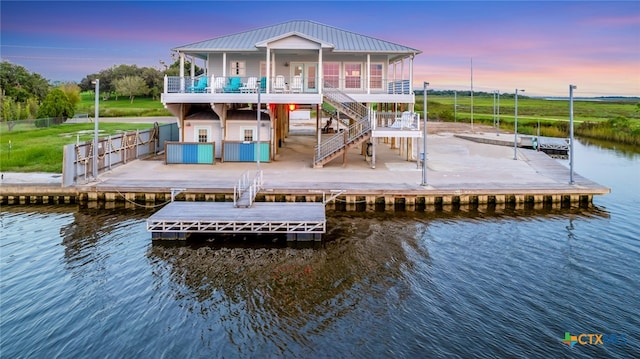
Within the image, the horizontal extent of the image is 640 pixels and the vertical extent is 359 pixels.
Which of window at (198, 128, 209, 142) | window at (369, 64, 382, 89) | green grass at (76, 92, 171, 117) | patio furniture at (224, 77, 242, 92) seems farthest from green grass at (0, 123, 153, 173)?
green grass at (76, 92, 171, 117)

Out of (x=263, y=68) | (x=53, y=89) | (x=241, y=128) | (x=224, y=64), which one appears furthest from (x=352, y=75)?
(x=53, y=89)

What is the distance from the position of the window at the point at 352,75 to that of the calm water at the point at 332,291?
50.3ft

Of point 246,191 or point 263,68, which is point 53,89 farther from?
point 246,191

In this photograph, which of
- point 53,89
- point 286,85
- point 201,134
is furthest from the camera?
point 53,89

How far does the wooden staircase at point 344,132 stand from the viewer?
103ft

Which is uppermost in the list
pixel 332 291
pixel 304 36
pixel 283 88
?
pixel 304 36

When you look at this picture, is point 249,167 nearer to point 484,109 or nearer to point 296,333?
point 296,333

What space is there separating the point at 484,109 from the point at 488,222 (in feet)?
373

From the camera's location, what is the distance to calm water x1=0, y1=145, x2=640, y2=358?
37.9 feet

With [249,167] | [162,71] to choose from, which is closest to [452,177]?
[249,167]

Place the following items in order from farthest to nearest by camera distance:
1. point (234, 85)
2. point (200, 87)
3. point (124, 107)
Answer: point (124, 107) < point (200, 87) < point (234, 85)

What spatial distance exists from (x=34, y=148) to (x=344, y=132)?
21.8 m

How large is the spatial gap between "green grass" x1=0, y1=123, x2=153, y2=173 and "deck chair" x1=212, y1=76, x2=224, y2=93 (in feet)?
27.0

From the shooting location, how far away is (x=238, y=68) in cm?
3519
